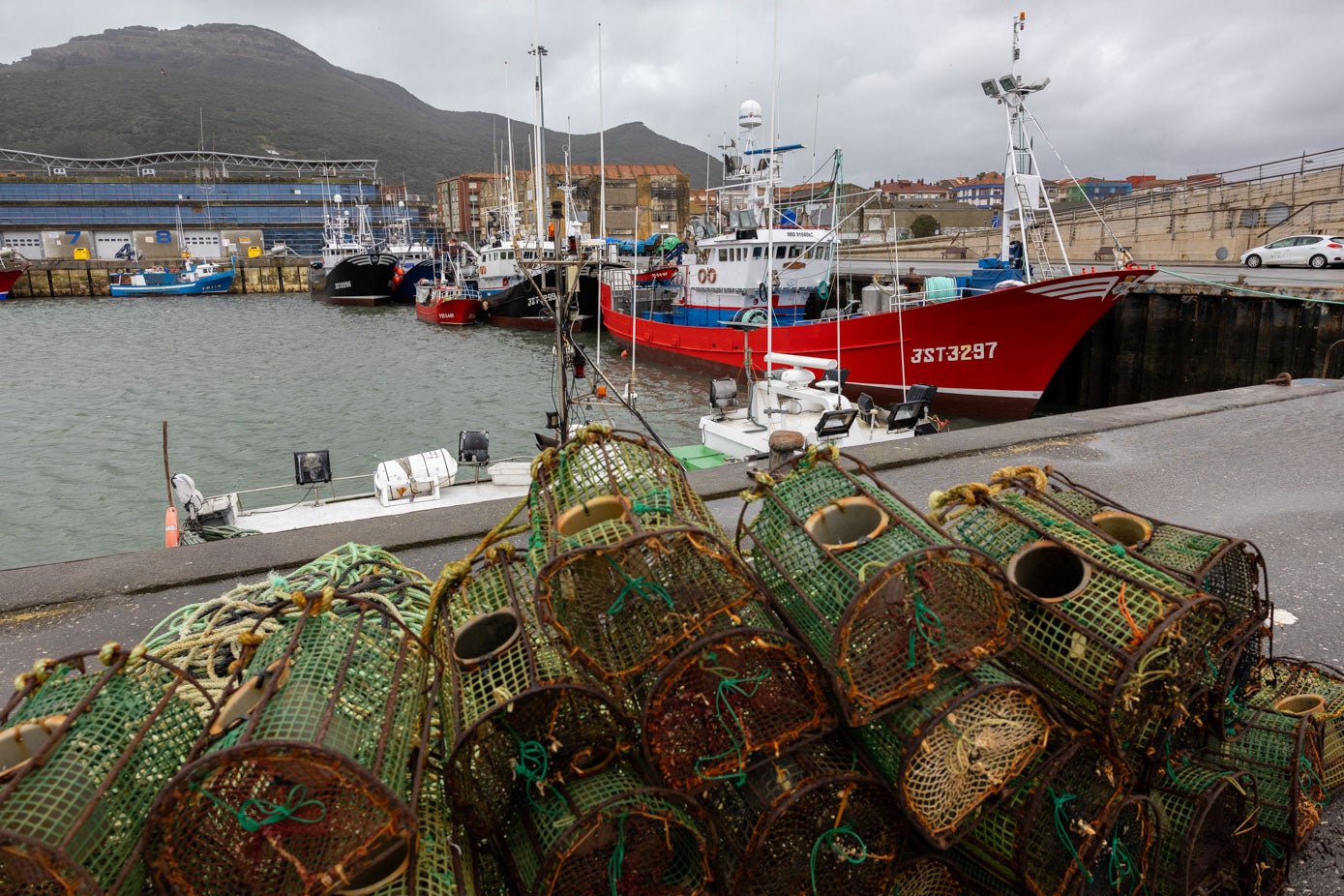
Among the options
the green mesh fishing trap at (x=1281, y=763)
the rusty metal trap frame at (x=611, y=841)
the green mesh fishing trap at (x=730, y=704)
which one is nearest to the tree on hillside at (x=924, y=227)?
the green mesh fishing trap at (x=1281, y=763)

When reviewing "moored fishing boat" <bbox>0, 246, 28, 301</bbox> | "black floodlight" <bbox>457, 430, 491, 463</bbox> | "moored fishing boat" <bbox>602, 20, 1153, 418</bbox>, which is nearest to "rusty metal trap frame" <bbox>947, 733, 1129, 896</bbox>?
"black floodlight" <bbox>457, 430, 491, 463</bbox>

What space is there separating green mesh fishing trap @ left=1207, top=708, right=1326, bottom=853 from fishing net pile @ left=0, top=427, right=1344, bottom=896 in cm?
1

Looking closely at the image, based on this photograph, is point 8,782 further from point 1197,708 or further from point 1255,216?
point 1255,216

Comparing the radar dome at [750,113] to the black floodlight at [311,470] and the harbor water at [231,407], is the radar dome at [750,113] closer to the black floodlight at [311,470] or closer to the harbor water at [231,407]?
the harbor water at [231,407]

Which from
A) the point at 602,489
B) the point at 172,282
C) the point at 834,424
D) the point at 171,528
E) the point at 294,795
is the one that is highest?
the point at 172,282

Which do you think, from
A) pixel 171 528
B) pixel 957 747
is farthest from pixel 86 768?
pixel 171 528

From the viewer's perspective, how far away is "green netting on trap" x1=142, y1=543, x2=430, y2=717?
2426 mm

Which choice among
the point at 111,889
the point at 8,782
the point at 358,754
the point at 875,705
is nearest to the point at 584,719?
the point at 358,754

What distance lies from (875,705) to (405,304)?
48509 mm

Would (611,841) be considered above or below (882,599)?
below

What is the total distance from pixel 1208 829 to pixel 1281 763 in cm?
34

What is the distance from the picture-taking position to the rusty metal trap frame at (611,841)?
5.99ft

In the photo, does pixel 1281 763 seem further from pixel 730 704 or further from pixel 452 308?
pixel 452 308

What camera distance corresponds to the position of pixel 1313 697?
8.73 ft
